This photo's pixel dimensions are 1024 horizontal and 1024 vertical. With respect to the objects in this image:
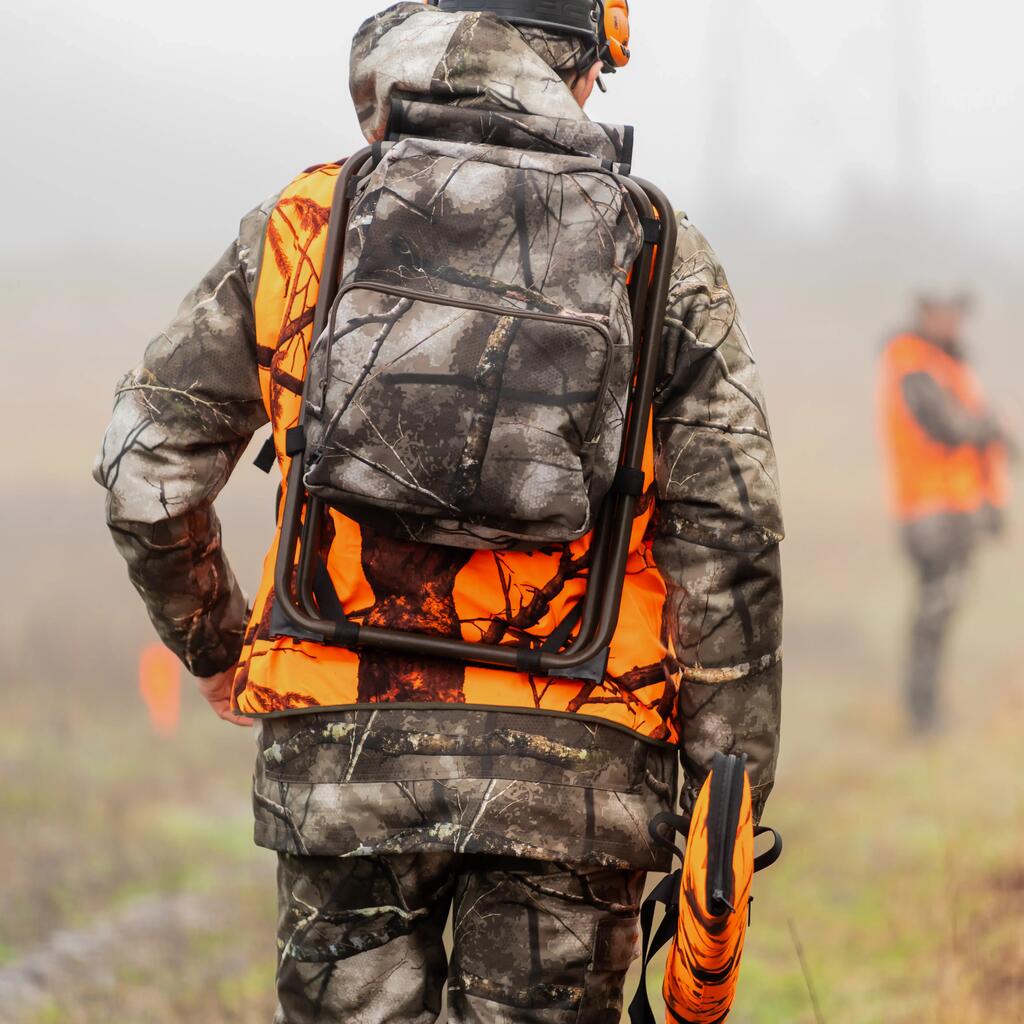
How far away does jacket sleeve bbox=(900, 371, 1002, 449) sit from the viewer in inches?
271

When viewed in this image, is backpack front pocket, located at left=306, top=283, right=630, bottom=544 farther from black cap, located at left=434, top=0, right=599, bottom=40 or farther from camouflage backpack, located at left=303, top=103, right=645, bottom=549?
black cap, located at left=434, top=0, right=599, bottom=40

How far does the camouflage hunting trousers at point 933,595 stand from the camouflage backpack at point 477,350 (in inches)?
226

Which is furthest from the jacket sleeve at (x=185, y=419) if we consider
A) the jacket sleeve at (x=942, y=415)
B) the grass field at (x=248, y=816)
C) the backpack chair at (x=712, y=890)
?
the jacket sleeve at (x=942, y=415)

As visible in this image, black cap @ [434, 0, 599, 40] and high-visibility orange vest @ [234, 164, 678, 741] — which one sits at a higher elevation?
black cap @ [434, 0, 599, 40]

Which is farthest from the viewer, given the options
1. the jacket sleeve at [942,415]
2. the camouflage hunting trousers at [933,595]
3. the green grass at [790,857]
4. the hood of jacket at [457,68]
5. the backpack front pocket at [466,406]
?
the camouflage hunting trousers at [933,595]

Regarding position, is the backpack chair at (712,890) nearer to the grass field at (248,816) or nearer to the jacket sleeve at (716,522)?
the jacket sleeve at (716,522)

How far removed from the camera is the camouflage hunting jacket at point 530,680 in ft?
5.35

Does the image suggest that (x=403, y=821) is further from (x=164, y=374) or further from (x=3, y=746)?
(x=3, y=746)

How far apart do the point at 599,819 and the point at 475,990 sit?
23 cm

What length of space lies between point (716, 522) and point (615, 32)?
58cm

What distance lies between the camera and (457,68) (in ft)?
5.46

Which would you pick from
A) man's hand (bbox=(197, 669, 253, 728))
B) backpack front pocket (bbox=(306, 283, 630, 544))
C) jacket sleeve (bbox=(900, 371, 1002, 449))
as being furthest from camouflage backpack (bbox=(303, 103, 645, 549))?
jacket sleeve (bbox=(900, 371, 1002, 449))

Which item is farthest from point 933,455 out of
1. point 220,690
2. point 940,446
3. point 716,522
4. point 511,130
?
point 511,130

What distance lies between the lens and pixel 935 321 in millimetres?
6949
